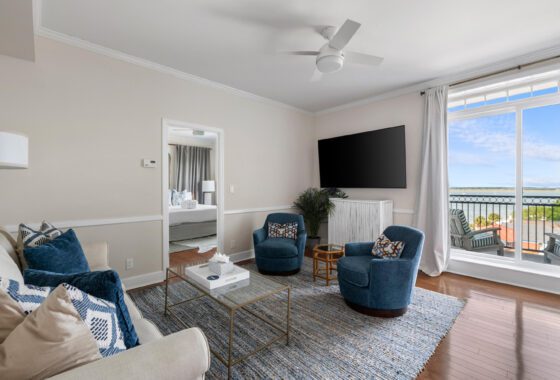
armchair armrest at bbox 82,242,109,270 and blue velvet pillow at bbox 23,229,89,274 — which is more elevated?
blue velvet pillow at bbox 23,229,89,274

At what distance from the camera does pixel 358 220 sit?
4398mm

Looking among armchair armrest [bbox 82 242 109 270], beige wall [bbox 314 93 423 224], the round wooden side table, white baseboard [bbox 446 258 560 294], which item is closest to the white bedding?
the round wooden side table

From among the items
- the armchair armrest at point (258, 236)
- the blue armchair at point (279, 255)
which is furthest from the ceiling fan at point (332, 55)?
the armchair armrest at point (258, 236)

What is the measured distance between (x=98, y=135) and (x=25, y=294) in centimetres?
243

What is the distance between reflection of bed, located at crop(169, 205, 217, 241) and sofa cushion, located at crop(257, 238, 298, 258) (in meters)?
2.55

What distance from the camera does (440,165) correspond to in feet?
12.4

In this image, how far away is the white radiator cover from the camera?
13.6 feet

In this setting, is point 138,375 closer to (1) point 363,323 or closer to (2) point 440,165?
(1) point 363,323

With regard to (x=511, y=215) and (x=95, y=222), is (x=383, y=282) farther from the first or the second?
(x=95, y=222)

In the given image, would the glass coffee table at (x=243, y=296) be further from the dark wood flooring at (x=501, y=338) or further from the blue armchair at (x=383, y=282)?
the dark wood flooring at (x=501, y=338)

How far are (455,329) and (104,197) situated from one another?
12.6 ft

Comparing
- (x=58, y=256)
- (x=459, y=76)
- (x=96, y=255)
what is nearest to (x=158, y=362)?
(x=58, y=256)

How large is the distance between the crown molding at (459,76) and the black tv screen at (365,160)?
59cm

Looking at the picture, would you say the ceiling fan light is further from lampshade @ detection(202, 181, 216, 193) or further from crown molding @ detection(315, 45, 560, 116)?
lampshade @ detection(202, 181, 216, 193)
